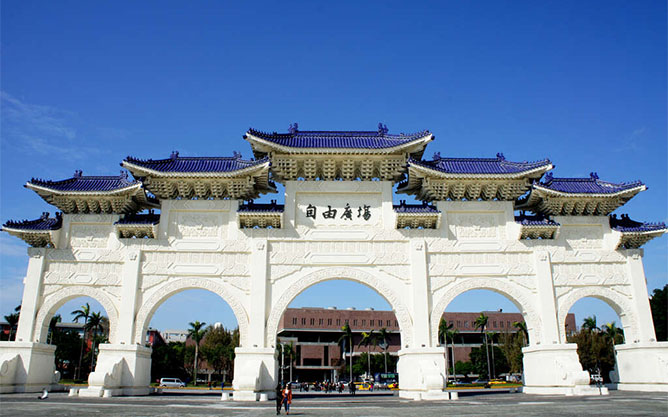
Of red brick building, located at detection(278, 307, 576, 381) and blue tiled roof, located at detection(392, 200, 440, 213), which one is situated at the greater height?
blue tiled roof, located at detection(392, 200, 440, 213)

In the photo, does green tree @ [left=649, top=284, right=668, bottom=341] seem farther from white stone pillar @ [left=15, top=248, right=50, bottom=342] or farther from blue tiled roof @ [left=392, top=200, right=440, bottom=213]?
white stone pillar @ [left=15, top=248, right=50, bottom=342]

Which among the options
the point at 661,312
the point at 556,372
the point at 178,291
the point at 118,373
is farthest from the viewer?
the point at 661,312

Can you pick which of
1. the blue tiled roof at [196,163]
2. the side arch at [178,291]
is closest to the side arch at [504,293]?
the side arch at [178,291]

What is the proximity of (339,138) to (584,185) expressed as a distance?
880cm

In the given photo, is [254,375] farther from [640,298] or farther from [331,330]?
[331,330]

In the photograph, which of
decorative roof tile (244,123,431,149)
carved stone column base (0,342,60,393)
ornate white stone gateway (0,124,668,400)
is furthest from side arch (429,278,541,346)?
carved stone column base (0,342,60,393)

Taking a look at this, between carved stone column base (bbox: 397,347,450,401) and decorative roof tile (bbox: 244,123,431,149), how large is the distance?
6720 mm

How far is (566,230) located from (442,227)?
4415 mm

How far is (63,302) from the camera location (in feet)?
53.9

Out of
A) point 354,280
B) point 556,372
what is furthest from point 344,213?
point 556,372

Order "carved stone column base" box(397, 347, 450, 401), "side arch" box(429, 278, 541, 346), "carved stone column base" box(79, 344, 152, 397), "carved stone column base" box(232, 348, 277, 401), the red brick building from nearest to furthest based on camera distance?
"carved stone column base" box(232, 348, 277, 401)
"carved stone column base" box(397, 347, 450, 401)
"carved stone column base" box(79, 344, 152, 397)
"side arch" box(429, 278, 541, 346)
the red brick building

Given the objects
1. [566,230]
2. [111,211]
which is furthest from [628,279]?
[111,211]

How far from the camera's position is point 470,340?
185 feet

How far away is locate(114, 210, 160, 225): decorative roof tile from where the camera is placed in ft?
54.3
